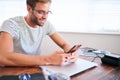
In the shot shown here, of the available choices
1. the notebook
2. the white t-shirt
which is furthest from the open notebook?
the white t-shirt

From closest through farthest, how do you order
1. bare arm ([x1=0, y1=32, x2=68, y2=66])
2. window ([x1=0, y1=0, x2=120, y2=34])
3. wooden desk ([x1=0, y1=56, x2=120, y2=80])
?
wooden desk ([x1=0, y1=56, x2=120, y2=80]) → bare arm ([x1=0, y1=32, x2=68, y2=66]) → window ([x1=0, y1=0, x2=120, y2=34])

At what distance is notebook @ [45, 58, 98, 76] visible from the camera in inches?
45.8

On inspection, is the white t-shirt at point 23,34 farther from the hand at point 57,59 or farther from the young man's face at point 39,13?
the hand at point 57,59

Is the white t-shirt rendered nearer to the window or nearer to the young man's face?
the young man's face

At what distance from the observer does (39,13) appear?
5.08ft

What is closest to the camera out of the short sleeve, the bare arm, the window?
the bare arm

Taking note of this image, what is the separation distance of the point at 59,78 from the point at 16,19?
0.86 meters

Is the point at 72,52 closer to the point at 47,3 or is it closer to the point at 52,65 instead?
the point at 52,65

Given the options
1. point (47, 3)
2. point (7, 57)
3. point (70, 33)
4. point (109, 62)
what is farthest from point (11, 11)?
point (109, 62)

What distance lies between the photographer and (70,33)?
2.63 meters

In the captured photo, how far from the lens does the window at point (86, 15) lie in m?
2.41

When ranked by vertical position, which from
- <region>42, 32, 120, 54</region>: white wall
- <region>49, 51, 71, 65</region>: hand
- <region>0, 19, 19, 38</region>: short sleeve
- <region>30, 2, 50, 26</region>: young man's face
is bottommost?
<region>42, 32, 120, 54</region>: white wall

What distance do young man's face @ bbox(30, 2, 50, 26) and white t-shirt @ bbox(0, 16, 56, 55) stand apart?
104 millimetres

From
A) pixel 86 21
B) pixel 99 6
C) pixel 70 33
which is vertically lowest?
pixel 70 33
